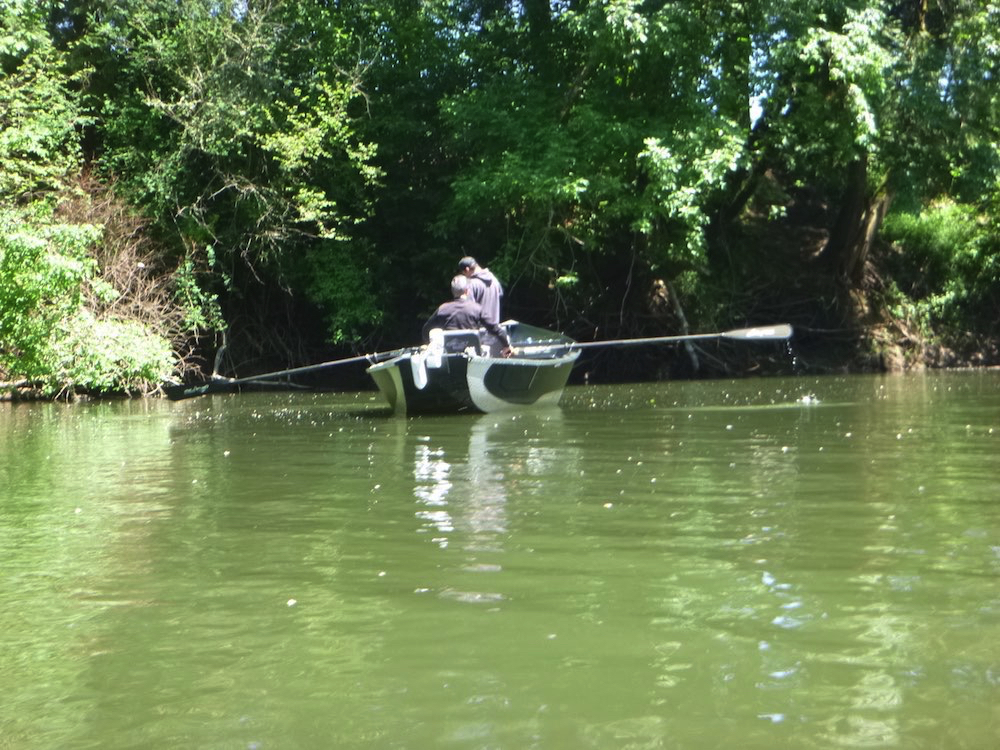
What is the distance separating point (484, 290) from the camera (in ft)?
52.7

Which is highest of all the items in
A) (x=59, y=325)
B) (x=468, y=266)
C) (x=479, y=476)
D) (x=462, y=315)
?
(x=468, y=266)

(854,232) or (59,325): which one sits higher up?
(854,232)

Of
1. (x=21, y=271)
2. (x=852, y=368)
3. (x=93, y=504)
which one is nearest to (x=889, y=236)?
(x=852, y=368)

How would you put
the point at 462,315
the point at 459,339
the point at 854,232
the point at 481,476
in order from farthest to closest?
the point at 854,232, the point at 462,315, the point at 459,339, the point at 481,476

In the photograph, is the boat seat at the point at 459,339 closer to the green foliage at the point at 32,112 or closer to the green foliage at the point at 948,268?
the green foliage at the point at 32,112

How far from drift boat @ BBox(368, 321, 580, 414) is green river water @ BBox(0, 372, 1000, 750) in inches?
154

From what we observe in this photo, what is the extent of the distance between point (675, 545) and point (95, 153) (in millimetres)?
20253

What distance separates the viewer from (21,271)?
17.9 meters

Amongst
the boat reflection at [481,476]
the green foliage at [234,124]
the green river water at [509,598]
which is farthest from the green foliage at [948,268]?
the green river water at [509,598]

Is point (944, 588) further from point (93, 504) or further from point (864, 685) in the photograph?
point (93, 504)

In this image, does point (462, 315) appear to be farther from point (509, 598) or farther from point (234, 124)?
point (509, 598)

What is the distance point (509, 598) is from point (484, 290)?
10.8 m

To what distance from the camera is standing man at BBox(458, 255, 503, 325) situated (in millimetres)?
15938

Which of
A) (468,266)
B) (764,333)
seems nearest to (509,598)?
(468,266)
